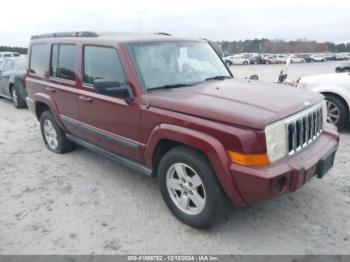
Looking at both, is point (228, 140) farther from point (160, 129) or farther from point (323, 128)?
point (323, 128)

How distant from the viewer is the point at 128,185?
4465 mm

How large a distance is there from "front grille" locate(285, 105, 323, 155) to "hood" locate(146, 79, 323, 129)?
8 centimetres

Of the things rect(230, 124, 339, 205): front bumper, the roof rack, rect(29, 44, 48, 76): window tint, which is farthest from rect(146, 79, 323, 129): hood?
rect(29, 44, 48, 76): window tint

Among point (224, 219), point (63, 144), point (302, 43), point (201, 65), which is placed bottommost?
point (224, 219)

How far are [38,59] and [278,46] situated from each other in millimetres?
85596

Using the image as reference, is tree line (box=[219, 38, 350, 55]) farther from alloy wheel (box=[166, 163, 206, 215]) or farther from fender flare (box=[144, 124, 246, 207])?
fender flare (box=[144, 124, 246, 207])

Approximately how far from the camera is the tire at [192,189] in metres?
3.12

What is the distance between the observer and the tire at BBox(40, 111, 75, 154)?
562 cm

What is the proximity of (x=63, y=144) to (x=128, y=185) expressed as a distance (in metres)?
1.79

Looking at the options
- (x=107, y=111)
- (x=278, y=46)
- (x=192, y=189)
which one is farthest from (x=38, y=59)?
(x=278, y=46)

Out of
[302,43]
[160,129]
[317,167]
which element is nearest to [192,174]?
[160,129]

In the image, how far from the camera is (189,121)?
314 cm

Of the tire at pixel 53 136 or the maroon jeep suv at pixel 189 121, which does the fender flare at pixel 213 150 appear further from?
the tire at pixel 53 136

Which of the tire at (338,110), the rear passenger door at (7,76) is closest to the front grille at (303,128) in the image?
the tire at (338,110)
